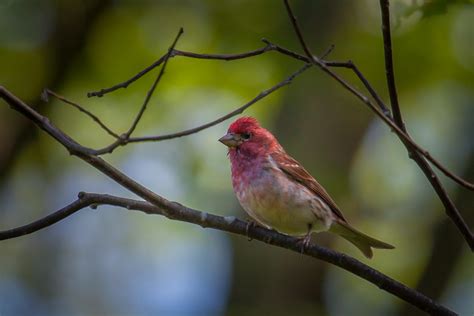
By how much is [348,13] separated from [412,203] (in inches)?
122

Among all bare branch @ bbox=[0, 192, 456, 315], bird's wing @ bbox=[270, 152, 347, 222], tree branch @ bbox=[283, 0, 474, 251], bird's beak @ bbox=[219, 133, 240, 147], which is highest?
bird's beak @ bbox=[219, 133, 240, 147]

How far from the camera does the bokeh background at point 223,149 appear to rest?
35.4ft

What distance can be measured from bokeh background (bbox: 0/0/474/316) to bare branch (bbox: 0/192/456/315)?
562cm

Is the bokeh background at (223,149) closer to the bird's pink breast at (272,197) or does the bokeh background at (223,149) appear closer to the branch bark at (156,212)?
the bird's pink breast at (272,197)

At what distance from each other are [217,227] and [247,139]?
2.92 metres

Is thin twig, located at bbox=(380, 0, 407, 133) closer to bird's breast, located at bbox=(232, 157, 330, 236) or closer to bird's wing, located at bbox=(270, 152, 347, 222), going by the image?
bird's breast, located at bbox=(232, 157, 330, 236)

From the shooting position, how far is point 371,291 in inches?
515

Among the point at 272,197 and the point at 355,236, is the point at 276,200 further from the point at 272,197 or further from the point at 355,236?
the point at 355,236

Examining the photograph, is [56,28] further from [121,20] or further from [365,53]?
[365,53]

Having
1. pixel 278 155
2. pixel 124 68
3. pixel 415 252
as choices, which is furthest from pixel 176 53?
pixel 415 252

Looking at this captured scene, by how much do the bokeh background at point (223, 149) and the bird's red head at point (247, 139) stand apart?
10.8 ft

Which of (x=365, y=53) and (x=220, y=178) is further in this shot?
(x=220, y=178)

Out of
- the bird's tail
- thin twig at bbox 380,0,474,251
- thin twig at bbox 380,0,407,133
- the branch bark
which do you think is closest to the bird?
the bird's tail

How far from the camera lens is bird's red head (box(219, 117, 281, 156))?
24.4 ft
